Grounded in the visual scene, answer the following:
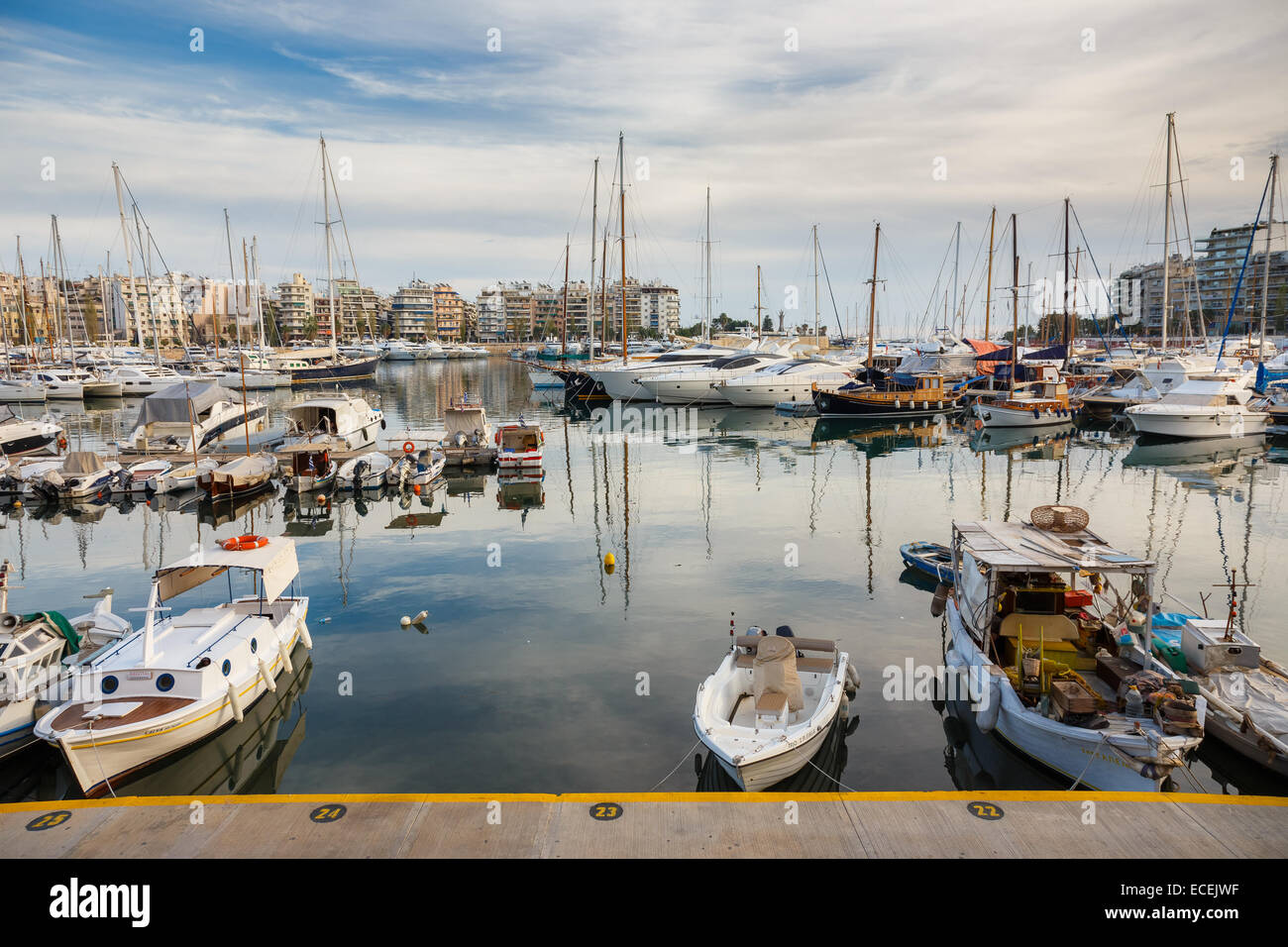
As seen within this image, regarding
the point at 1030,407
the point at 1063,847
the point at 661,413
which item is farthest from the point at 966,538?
the point at 661,413

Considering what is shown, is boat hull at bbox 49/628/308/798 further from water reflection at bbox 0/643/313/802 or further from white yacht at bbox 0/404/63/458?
white yacht at bbox 0/404/63/458

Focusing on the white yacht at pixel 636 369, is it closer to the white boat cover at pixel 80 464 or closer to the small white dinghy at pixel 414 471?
the small white dinghy at pixel 414 471

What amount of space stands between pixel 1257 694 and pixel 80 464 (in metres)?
38.2

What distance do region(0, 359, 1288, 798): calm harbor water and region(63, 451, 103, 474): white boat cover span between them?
8.80ft

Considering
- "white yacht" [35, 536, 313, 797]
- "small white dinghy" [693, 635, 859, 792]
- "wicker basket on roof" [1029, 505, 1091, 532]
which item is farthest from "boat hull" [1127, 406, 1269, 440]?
"white yacht" [35, 536, 313, 797]

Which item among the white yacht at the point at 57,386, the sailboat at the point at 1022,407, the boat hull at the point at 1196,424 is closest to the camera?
the boat hull at the point at 1196,424

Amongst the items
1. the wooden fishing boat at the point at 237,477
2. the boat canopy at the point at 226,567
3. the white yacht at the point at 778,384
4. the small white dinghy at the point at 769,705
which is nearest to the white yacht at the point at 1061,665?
the small white dinghy at the point at 769,705

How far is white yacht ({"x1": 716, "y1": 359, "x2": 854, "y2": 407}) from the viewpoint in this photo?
201ft

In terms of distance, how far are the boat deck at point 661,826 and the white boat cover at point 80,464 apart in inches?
1136

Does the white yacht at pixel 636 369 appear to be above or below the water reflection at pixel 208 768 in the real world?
above

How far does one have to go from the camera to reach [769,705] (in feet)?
37.3

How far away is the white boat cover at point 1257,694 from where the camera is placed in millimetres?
11195

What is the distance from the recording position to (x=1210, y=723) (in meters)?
11.7
